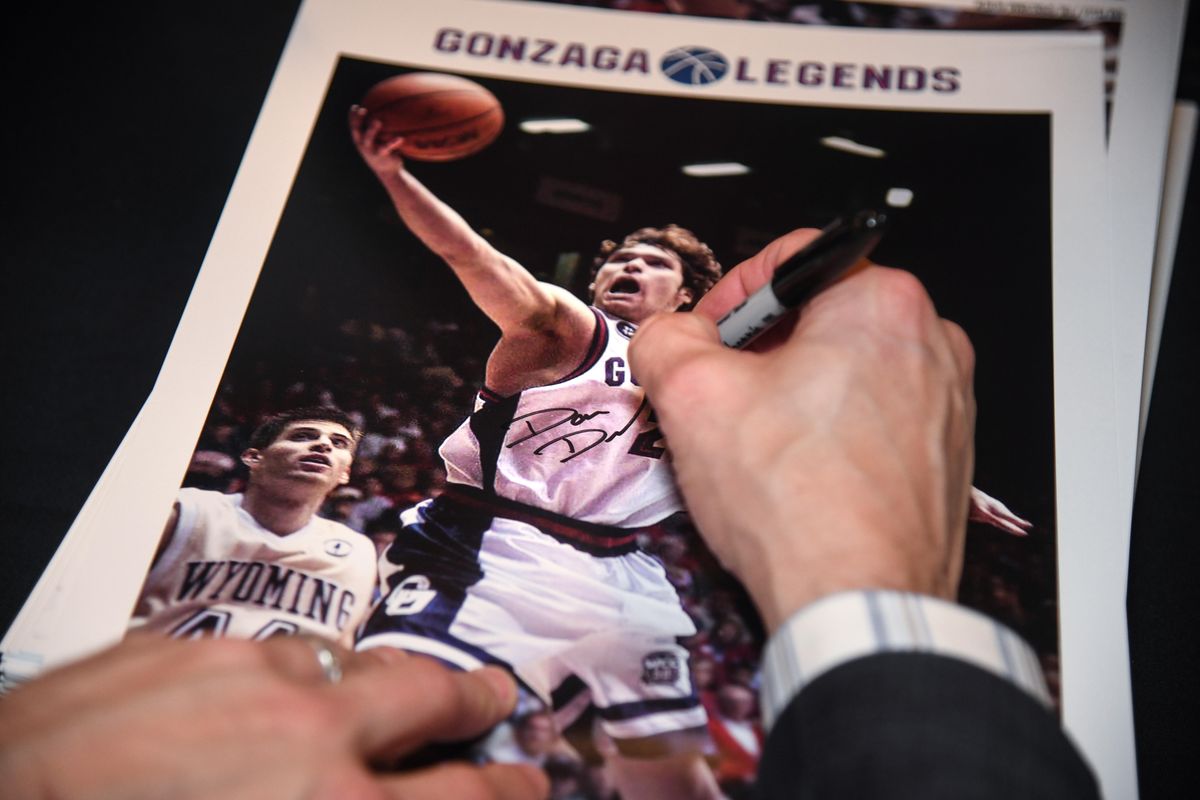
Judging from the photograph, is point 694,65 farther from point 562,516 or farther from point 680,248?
point 562,516

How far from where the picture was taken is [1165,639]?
535 millimetres

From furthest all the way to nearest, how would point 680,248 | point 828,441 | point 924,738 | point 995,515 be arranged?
1. point 680,248
2. point 995,515
3. point 828,441
4. point 924,738

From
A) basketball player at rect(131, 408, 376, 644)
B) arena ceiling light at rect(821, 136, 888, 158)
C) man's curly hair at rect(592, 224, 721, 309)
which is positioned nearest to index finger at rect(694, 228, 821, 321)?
man's curly hair at rect(592, 224, 721, 309)

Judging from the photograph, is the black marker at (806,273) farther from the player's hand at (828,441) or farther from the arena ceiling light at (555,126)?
the arena ceiling light at (555,126)

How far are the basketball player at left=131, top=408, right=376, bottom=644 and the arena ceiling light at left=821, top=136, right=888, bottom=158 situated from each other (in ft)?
1.29

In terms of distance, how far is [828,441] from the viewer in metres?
0.43

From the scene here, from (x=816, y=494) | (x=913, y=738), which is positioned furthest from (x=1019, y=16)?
(x=913, y=738)

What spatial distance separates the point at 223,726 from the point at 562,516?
234 mm

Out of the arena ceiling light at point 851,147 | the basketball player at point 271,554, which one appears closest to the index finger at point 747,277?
the arena ceiling light at point 851,147

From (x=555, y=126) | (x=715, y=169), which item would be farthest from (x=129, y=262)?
(x=715, y=169)

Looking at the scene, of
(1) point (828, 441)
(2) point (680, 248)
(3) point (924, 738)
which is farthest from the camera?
(2) point (680, 248)

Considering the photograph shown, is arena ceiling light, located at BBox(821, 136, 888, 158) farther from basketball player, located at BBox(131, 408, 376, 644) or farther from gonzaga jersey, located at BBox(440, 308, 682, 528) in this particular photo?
basketball player, located at BBox(131, 408, 376, 644)

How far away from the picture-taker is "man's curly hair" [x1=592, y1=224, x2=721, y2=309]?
2.06 feet

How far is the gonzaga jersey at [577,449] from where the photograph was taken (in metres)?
0.55
